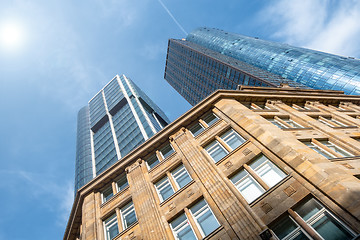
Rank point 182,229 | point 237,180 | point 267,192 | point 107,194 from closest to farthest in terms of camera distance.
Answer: point 267,192 < point 182,229 < point 237,180 < point 107,194

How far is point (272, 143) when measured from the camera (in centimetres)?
1545

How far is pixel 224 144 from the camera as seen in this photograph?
721 inches

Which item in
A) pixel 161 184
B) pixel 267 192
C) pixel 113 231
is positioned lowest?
pixel 267 192

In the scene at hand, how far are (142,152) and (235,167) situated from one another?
9279 mm

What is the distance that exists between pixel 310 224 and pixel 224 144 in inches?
A: 305

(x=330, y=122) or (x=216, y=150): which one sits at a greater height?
(x=216, y=150)

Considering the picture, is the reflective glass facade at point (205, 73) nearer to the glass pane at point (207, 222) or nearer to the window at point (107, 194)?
the window at point (107, 194)

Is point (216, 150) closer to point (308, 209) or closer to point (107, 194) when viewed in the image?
point (308, 209)

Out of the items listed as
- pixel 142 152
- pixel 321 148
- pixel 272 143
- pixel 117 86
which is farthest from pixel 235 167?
pixel 117 86

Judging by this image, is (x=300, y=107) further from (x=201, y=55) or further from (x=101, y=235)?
(x=201, y=55)

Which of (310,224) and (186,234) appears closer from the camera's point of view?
(310,224)

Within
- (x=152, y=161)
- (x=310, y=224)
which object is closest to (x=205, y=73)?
(x=152, y=161)

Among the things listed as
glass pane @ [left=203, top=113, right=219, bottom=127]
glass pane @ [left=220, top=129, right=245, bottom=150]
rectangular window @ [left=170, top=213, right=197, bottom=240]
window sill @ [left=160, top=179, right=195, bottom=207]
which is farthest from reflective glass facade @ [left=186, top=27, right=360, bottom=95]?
rectangular window @ [left=170, top=213, right=197, bottom=240]

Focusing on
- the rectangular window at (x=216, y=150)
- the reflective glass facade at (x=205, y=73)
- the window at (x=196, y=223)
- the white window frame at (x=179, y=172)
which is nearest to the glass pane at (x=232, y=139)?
the rectangular window at (x=216, y=150)
